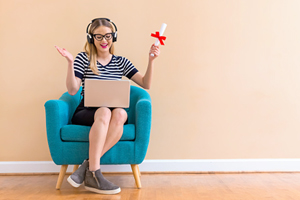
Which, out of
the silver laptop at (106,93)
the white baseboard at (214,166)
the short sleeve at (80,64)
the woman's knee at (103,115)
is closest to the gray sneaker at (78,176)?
the woman's knee at (103,115)

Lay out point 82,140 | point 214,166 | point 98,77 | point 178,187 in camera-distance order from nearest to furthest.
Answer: point 82,140 < point 178,187 < point 98,77 < point 214,166

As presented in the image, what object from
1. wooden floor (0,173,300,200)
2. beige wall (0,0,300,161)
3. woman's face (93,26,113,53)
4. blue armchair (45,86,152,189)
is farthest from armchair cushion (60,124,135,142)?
beige wall (0,0,300,161)

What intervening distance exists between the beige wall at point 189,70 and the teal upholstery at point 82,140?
0.69m

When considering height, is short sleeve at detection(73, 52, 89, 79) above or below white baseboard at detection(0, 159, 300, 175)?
above

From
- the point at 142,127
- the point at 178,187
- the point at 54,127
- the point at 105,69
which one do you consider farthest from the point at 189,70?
the point at 54,127

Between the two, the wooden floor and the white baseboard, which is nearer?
the wooden floor

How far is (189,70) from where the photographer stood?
297 cm

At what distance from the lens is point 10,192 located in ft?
7.31

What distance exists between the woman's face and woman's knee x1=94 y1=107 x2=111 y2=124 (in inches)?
18.9

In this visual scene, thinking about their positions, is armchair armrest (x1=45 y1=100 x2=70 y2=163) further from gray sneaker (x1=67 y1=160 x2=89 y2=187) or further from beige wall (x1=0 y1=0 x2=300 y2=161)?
beige wall (x1=0 y1=0 x2=300 y2=161)

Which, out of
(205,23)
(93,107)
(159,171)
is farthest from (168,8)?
(159,171)

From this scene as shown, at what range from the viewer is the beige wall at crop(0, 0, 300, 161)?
294 centimetres

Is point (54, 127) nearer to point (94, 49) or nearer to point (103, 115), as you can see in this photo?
point (103, 115)

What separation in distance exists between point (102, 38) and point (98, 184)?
0.99m
